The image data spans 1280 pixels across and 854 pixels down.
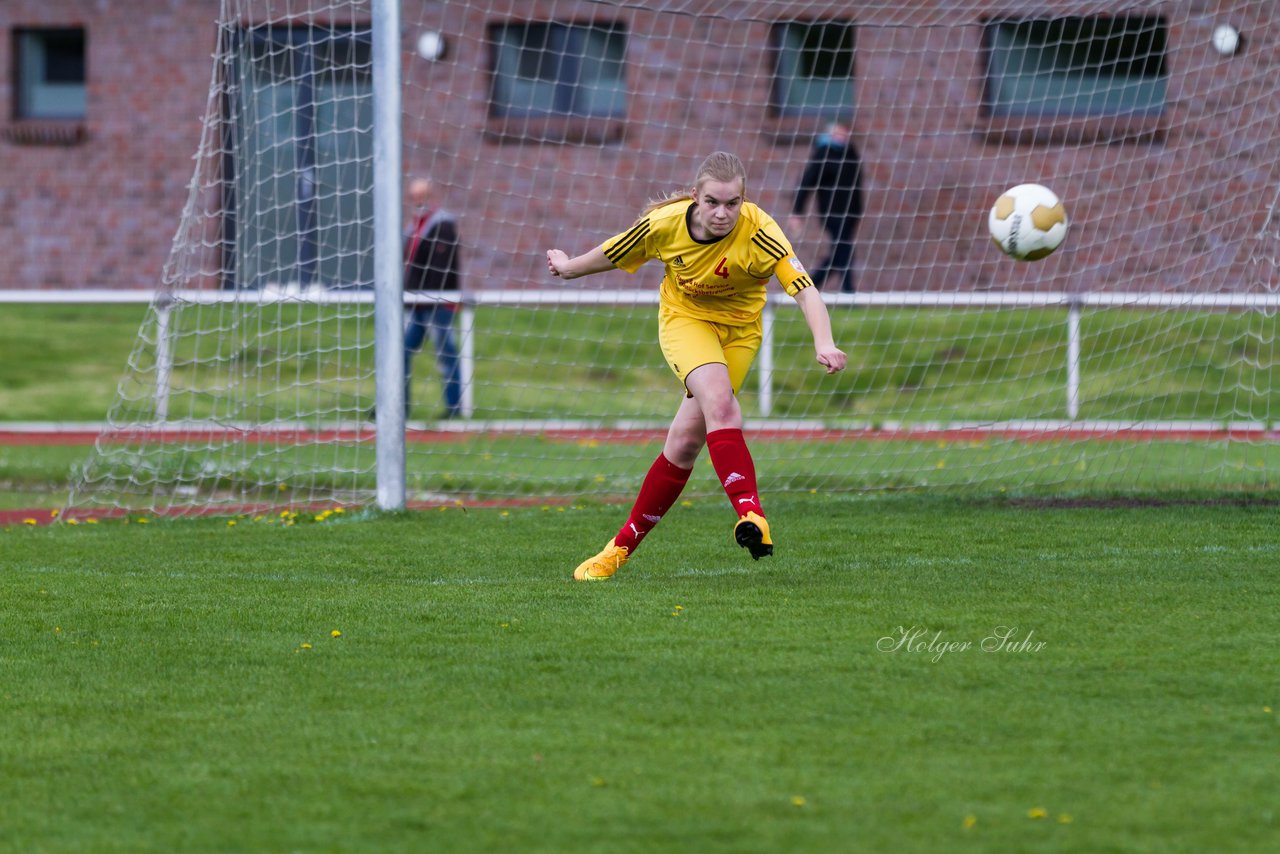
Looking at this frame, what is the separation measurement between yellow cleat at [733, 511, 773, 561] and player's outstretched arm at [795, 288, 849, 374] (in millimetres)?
524

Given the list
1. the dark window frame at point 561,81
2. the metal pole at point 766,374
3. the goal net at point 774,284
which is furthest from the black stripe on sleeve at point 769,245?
the dark window frame at point 561,81

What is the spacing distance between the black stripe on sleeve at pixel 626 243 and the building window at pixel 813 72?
676 centimetres

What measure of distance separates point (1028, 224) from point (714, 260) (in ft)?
7.44

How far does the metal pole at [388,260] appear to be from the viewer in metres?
7.80

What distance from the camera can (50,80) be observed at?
680 inches

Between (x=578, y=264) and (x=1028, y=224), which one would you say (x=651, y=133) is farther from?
(x=578, y=264)

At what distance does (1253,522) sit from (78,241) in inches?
521

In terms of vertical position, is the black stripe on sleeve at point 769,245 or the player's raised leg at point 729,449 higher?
the black stripe on sleeve at point 769,245

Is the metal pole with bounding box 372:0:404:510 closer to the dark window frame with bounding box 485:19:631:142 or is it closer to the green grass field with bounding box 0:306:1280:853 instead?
the green grass field with bounding box 0:306:1280:853

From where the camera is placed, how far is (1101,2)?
1008cm

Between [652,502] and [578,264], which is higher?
[578,264]

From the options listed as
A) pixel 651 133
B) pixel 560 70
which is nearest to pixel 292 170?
pixel 651 133

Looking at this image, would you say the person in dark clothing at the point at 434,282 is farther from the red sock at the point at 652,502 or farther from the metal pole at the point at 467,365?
the red sock at the point at 652,502

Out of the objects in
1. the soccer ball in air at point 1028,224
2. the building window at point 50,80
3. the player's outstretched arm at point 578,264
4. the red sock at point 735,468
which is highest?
the building window at point 50,80
